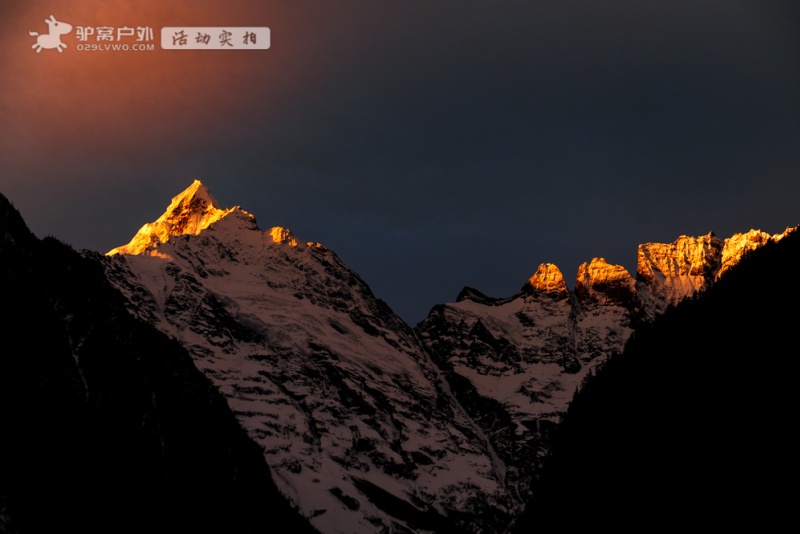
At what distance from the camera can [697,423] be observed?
74.0 metres

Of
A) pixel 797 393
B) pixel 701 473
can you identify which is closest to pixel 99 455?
pixel 701 473

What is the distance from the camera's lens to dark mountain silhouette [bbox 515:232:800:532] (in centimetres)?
6306

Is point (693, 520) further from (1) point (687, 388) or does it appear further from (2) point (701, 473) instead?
(1) point (687, 388)

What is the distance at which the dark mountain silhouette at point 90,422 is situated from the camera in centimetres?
9181

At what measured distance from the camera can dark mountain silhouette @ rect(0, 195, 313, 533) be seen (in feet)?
301

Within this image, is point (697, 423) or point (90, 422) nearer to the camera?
point (697, 423)

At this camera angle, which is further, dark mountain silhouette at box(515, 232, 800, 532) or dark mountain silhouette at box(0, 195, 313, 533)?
dark mountain silhouette at box(0, 195, 313, 533)

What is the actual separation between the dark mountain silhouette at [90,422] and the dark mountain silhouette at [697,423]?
45.1 meters

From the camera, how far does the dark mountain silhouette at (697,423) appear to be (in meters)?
63.1

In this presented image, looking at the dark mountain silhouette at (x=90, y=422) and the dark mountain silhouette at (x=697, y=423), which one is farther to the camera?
the dark mountain silhouette at (x=90, y=422)

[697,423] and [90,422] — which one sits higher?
[90,422]

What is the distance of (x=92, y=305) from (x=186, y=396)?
144ft

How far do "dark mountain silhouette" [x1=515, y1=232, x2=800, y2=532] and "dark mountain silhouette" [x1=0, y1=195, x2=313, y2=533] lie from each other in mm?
45117

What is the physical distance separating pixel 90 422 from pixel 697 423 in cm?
6594
